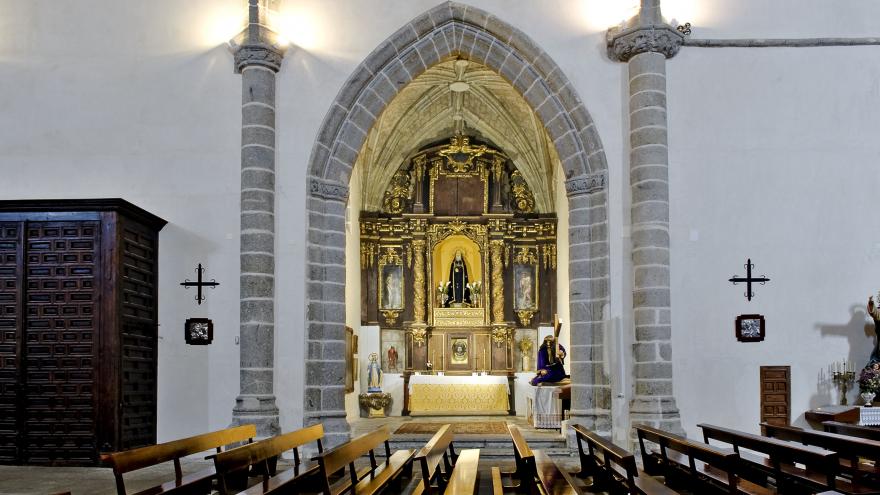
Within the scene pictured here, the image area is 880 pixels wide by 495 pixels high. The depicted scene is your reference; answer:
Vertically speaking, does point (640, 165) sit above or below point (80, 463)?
above

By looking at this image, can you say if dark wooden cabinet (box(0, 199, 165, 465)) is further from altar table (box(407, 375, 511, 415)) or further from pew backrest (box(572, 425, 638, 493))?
altar table (box(407, 375, 511, 415))

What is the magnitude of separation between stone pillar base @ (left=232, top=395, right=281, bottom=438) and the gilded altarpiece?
28.7 ft

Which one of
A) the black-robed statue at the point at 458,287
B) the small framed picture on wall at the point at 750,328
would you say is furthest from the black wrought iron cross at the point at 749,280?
the black-robed statue at the point at 458,287

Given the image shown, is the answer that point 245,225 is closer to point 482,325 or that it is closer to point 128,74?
point 128,74

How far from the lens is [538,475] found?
6.44 m

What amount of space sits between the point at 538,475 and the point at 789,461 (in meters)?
1.57

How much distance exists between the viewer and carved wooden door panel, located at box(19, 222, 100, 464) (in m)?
9.91

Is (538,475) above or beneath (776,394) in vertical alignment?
beneath

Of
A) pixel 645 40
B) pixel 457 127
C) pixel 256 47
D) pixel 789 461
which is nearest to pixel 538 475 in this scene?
pixel 789 461

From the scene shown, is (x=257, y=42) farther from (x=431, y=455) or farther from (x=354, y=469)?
(x=431, y=455)

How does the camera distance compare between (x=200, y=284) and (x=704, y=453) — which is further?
(x=200, y=284)

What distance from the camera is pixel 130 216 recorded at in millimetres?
10359

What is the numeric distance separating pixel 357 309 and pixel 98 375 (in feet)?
30.4

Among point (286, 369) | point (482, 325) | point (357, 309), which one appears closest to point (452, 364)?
point (482, 325)
